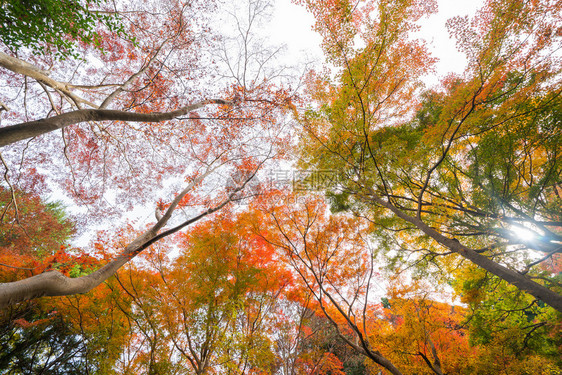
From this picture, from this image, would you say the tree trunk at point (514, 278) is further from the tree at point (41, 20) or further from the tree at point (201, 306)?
the tree at point (41, 20)

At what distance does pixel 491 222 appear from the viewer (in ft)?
16.3

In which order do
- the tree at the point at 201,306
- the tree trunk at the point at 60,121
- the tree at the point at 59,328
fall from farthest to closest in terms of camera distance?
the tree at the point at 59,328
the tree at the point at 201,306
the tree trunk at the point at 60,121

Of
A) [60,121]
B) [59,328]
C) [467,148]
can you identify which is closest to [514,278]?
[467,148]

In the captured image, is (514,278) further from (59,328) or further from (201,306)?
(59,328)

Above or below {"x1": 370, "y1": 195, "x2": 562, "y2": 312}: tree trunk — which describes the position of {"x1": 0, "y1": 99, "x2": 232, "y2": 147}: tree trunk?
above

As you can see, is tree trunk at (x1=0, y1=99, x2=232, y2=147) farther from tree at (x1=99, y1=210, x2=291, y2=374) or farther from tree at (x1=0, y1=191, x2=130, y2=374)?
tree at (x1=99, y1=210, x2=291, y2=374)

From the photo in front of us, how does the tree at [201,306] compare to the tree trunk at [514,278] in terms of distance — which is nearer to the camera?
the tree trunk at [514,278]

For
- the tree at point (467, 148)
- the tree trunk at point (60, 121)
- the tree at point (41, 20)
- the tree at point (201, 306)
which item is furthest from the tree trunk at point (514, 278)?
the tree at point (41, 20)

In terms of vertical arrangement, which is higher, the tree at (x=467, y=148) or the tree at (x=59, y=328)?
the tree at (x=467, y=148)

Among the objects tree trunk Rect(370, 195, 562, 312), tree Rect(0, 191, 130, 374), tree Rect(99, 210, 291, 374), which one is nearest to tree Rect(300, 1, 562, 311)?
tree trunk Rect(370, 195, 562, 312)

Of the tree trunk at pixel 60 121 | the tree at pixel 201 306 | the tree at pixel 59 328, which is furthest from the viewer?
the tree at pixel 59 328

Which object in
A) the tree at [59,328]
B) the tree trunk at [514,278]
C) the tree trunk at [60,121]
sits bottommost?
the tree at [59,328]

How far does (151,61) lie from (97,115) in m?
3.15

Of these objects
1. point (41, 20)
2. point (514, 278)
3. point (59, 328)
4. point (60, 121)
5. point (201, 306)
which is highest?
point (41, 20)
